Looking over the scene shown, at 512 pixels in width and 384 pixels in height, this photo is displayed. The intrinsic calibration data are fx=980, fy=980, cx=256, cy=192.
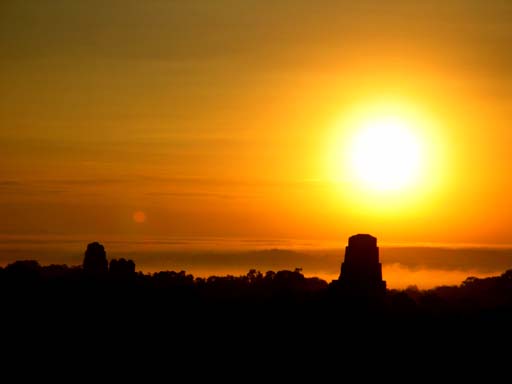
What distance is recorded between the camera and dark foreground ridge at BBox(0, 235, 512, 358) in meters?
111

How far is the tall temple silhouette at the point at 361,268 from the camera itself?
359ft

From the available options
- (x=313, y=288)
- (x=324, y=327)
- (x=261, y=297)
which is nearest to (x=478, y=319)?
(x=324, y=327)

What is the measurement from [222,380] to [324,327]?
19661mm

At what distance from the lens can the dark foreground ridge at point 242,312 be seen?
111 m

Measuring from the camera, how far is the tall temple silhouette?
110 metres

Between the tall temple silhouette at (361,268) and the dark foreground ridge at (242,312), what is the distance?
0.11 meters

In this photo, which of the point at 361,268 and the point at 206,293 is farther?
the point at 206,293

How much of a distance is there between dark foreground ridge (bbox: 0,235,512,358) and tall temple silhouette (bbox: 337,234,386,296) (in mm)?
112

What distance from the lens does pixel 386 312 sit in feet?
381

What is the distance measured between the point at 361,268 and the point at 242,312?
19973 millimetres

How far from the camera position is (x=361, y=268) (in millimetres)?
110562

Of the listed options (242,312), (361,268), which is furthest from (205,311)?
(361,268)

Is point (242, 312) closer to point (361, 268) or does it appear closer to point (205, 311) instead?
point (205, 311)

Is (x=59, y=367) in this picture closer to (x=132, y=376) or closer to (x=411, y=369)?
(x=132, y=376)
